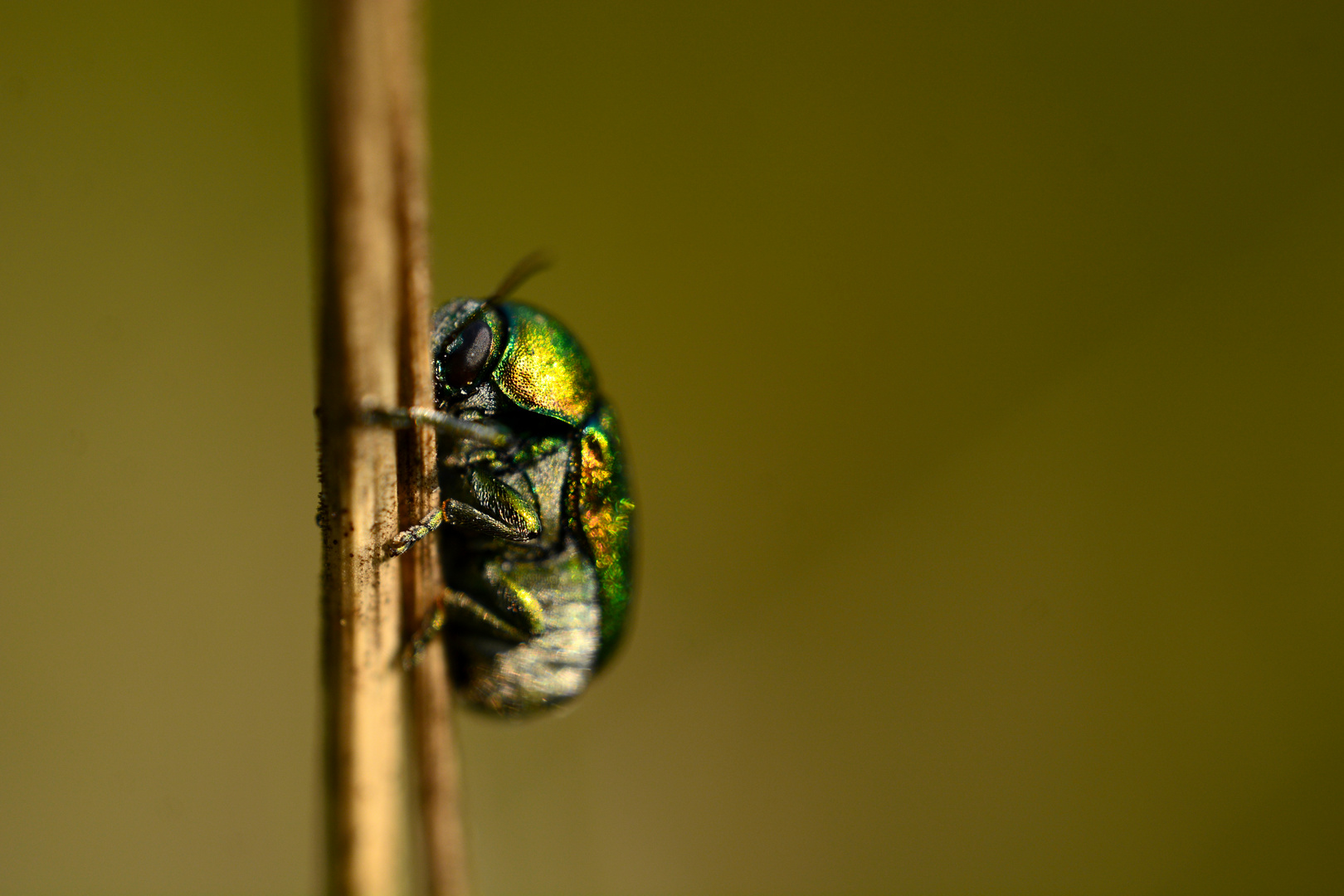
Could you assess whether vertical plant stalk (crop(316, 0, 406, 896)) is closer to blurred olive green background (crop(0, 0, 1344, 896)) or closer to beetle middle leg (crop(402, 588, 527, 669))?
beetle middle leg (crop(402, 588, 527, 669))

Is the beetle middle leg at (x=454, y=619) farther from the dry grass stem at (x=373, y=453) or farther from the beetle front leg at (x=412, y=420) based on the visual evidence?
the beetle front leg at (x=412, y=420)

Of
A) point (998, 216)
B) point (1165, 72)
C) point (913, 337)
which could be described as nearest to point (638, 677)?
point (913, 337)

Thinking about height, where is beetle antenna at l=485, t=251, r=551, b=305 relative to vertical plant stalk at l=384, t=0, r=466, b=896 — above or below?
above

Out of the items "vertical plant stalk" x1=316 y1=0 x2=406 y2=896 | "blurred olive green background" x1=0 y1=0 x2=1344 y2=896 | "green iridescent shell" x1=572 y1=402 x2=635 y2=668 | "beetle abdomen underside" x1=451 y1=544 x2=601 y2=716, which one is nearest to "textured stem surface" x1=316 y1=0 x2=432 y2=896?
"vertical plant stalk" x1=316 y1=0 x2=406 y2=896

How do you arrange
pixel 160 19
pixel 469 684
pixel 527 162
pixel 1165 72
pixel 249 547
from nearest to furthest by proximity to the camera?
pixel 469 684
pixel 160 19
pixel 249 547
pixel 1165 72
pixel 527 162

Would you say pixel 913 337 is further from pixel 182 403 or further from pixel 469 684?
pixel 182 403

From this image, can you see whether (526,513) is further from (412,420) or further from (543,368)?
(412,420)

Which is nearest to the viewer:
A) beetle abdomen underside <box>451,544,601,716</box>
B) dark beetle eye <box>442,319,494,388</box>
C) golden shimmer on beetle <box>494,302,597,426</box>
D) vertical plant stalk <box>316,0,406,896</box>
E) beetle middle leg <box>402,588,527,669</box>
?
vertical plant stalk <box>316,0,406,896</box>

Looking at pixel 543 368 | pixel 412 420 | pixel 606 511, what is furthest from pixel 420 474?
pixel 606 511
